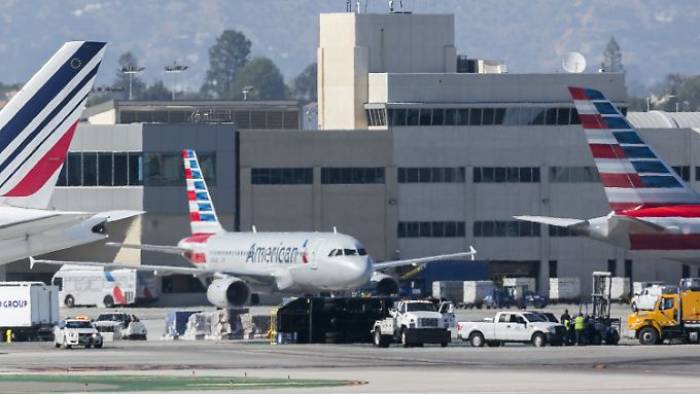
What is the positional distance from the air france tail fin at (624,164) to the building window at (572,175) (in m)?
45.0

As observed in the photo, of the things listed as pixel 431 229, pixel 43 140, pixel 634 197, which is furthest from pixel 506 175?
pixel 43 140

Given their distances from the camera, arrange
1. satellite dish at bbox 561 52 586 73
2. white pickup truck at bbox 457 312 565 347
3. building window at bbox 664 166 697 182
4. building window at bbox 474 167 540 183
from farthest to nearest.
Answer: satellite dish at bbox 561 52 586 73, building window at bbox 664 166 697 182, building window at bbox 474 167 540 183, white pickup truck at bbox 457 312 565 347

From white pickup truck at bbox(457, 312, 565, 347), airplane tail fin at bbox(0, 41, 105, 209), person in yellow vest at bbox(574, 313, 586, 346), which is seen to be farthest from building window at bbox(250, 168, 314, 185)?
airplane tail fin at bbox(0, 41, 105, 209)

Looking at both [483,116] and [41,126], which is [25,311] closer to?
[41,126]

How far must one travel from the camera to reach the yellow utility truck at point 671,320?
7900 centimetres

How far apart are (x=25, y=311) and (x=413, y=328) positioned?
767 inches

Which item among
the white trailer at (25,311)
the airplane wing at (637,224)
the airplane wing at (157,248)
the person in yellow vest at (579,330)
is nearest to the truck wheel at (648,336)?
the person in yellow vest at (579,330)

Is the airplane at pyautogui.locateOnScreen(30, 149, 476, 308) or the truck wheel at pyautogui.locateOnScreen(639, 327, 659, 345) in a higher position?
the airplane at pyautogui.locateOnScreen(30, 149, 476, 308)

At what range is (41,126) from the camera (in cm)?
5425

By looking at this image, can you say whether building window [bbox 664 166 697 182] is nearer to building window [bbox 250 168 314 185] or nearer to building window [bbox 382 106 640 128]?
building window [bbox 382 106 640 128]

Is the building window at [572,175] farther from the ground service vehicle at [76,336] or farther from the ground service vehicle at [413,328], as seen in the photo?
the ground service vehicle at [76,336]

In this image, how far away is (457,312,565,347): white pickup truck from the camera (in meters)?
79.1

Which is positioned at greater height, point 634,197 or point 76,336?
point 634,197

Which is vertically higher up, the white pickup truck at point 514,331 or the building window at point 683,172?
the building window at point 683,172
